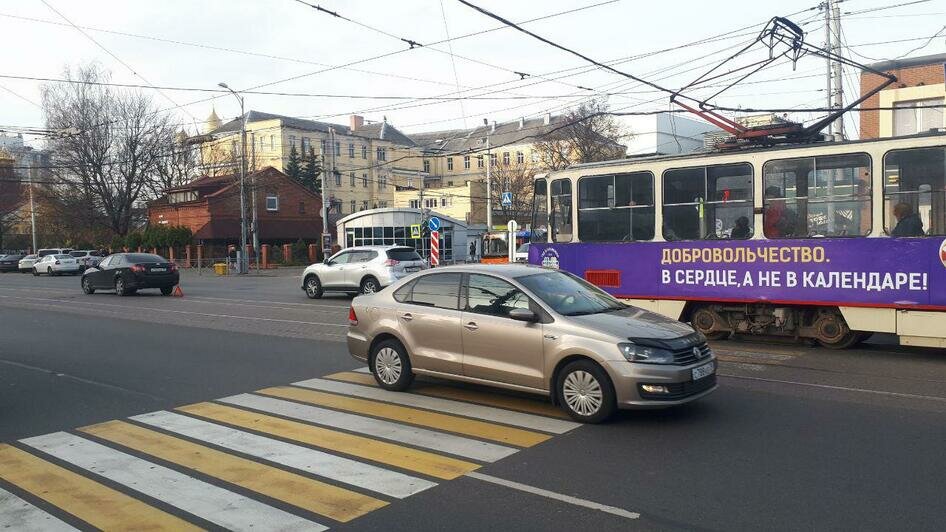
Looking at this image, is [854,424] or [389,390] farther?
[389,390]

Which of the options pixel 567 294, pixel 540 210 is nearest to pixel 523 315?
pixel 567 294

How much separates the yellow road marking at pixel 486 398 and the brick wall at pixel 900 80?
24593 millimetres

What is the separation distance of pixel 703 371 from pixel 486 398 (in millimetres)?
2390

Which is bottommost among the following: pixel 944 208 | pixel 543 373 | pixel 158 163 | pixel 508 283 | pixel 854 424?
pixel 854 424

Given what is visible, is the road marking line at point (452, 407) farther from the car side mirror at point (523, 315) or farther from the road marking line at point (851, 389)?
the road marking line at point (851, 389)

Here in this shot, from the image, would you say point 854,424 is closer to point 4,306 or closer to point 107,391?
point 107,391

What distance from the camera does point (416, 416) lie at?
24.4ft

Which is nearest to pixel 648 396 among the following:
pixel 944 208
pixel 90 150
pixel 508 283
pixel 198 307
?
pixel 508 283

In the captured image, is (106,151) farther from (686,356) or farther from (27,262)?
(686,356)

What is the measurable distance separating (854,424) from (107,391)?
8.43 metres

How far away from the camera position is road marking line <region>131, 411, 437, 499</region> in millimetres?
5430

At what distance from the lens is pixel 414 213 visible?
1897 inches

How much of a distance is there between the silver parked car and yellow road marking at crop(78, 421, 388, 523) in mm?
2611

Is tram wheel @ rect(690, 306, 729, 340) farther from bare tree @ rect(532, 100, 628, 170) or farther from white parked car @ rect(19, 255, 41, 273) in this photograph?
white parked car @ rect(19, 255, 41, 273)
